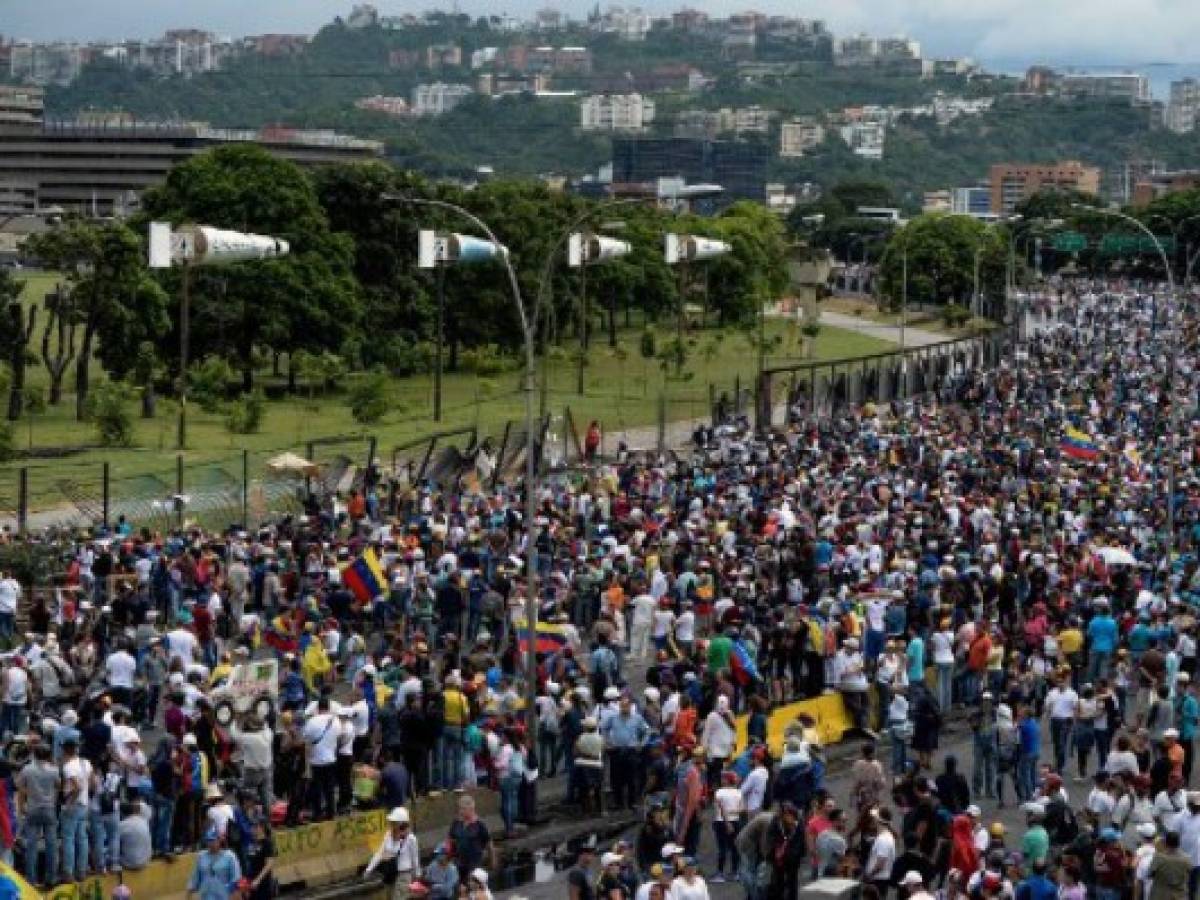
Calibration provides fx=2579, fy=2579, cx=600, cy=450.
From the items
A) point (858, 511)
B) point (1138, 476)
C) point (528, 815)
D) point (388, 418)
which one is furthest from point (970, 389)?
point (528, 815)

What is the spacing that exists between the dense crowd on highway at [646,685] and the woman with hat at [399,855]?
1.3 inches

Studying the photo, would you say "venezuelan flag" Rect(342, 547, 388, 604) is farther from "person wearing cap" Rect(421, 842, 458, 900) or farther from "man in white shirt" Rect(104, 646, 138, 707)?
"person wearing cap" Rect(421, 842, 458, 900)

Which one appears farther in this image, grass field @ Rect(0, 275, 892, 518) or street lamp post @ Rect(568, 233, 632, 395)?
street lamp post @ Rect(568, 233, 632, 395)

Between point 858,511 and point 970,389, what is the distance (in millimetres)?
32116

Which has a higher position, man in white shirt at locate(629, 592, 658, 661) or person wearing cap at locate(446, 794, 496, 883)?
person wearing cap at locate(446, 794, 496, 883)

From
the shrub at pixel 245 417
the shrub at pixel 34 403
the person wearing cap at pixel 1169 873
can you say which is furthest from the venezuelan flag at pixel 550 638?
the shrub at pixel 34 403

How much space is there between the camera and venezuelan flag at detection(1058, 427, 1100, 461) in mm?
52875

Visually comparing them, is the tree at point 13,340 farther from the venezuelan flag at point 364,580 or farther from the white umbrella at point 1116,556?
the white umbrella at point 1116,556

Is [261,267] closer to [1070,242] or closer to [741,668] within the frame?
[741,668]

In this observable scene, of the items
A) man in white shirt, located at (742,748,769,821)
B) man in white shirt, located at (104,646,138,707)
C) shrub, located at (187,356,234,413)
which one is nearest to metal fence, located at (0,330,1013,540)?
man in white shirt, located at (104,646,138,707)

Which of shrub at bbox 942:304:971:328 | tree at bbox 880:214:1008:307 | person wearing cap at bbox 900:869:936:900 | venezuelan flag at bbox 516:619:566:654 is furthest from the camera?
tree at bbox 880:214:1008:307

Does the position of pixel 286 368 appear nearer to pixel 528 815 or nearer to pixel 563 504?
pixel 563 504

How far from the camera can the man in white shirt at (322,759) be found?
992 inches

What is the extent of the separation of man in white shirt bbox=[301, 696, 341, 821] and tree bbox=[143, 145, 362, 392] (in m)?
50.6
